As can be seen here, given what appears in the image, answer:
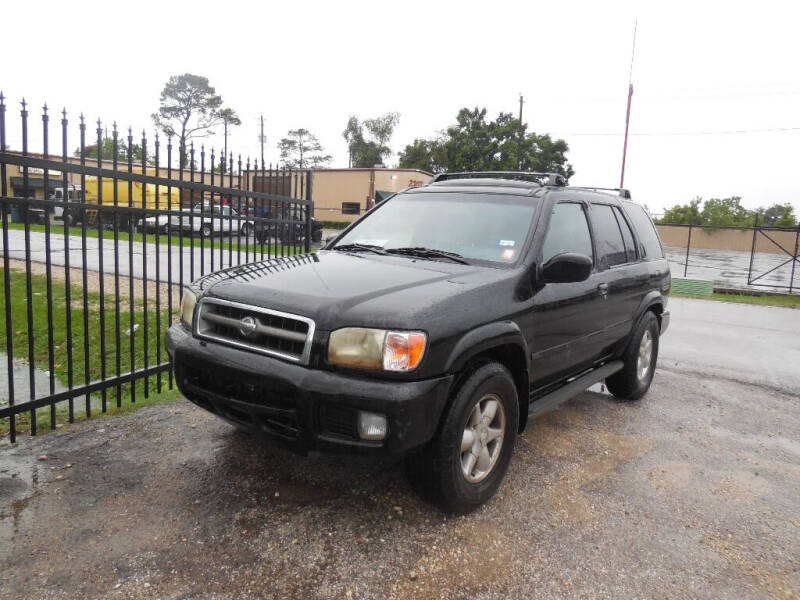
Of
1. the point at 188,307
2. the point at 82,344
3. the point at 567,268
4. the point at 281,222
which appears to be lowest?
the point at 82,344

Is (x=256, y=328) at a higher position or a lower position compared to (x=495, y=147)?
lower

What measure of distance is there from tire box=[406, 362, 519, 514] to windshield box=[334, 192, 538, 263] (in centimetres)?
89

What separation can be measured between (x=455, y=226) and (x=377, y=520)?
2.00m

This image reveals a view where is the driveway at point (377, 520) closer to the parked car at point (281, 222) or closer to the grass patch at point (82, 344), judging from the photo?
the grass patch at point (82, 344)

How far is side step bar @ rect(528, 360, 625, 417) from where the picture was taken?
3748 millimetres

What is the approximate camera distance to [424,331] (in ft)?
9.09

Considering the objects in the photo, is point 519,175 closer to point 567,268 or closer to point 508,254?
point 508,254

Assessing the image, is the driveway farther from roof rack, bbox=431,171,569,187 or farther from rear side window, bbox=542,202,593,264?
roof rack, bbox=431,171,569,187

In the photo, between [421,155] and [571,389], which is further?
[421,155]

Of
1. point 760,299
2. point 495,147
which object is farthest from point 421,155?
point 760,299

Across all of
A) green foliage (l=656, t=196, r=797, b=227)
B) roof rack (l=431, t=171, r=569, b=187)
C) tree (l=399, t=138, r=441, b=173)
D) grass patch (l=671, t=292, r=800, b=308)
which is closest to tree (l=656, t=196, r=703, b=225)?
green foliage (l=656, t=196, r=797, b=227)

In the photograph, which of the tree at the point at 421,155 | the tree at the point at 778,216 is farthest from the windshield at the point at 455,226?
the tree at the point at 421,155

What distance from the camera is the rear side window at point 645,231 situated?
18.2 ft

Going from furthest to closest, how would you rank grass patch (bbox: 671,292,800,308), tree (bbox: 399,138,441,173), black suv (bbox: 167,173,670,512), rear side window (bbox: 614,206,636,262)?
tree (bbox: 399,138,441,173), grass patch (bbox: 671,292,800,308), rear side window (bbox: 614,206,636,262), black suv (bbox: 167,173,670,512)
